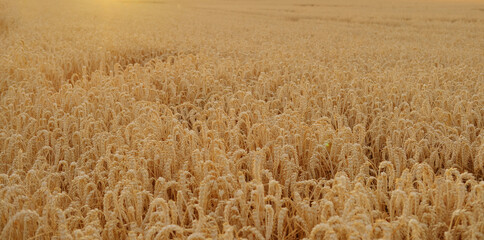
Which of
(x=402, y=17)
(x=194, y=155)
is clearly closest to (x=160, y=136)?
(x=194, y=155)

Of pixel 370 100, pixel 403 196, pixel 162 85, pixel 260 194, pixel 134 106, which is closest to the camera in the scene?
pixel 403 196

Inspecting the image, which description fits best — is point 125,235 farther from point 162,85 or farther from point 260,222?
point 162,85

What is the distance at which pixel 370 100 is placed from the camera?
3.59 m

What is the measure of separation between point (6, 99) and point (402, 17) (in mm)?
16896

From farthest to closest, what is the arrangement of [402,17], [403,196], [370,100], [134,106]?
[402,17]
[370,100]
[134,106]
[403,196]

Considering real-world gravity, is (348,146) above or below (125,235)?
above

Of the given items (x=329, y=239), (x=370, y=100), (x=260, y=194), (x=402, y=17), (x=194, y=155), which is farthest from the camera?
(x=402, y=17)

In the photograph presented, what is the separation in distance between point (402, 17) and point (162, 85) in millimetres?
15361

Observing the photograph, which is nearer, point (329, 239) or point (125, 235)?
point (329, 239)

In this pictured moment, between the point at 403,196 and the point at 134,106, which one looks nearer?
the point at 403,196

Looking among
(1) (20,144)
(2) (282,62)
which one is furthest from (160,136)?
(2) (282,62)

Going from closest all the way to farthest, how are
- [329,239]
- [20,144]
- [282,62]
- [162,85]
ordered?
[329,239] → [20,144] → [162,85] → [282,62]

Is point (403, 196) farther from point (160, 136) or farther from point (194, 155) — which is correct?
point (160, 136)

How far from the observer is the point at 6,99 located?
3.35 metres
